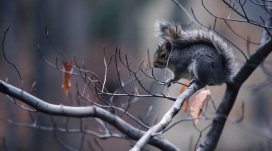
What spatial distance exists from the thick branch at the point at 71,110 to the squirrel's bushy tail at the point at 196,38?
0.69 metres

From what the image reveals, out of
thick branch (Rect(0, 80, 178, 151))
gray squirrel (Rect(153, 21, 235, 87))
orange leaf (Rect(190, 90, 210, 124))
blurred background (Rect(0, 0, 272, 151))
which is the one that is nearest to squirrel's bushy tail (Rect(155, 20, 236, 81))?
gray squirrel (Rect(153, 21, 235, 87))

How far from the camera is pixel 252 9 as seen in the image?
3.54 meters

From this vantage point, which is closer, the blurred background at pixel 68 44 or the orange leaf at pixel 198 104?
the orange leaf at pixel 198 104

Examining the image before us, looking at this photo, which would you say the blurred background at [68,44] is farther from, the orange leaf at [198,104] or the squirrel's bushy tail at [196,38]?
the orange leaf at [198,104]

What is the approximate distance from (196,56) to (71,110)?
1.02 metres

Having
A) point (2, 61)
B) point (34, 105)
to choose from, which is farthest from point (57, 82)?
point (34, 105)

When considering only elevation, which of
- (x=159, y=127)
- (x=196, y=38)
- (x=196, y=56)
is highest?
(x=196, y=38)

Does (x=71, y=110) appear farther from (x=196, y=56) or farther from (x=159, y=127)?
(x=196, y=56)

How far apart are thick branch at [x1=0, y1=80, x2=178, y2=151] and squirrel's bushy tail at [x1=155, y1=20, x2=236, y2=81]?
69 centimetres

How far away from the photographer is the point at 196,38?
7.35 feet

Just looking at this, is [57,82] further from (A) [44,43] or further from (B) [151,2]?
(B) [151,2]

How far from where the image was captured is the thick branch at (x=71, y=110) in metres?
1.26

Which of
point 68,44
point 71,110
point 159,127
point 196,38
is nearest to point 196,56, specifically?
point 196,38

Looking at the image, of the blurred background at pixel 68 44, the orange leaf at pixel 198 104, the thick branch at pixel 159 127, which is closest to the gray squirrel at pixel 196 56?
the orange leaf at pixel 198 104
